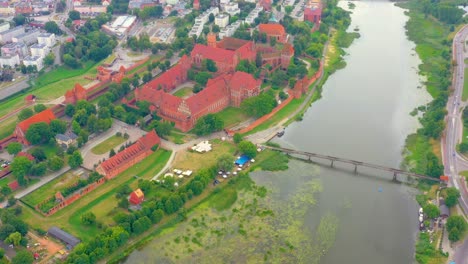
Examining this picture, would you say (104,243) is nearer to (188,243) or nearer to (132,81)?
(188,243)

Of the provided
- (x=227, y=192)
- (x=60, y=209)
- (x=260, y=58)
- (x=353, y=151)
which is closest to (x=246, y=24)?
(x=260, y=58)

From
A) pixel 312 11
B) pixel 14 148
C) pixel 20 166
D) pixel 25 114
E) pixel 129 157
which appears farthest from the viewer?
pixel 312 11

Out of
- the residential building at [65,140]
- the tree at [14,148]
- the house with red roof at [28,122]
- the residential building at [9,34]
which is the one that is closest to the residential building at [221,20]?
the residential building at [9,34]

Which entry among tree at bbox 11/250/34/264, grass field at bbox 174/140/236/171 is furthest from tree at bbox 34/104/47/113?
tree at bbox 11/250/34/264

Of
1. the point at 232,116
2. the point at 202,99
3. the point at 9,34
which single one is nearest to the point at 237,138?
the point at 232,116

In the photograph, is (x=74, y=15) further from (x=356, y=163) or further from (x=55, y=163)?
(x=356, y=163)

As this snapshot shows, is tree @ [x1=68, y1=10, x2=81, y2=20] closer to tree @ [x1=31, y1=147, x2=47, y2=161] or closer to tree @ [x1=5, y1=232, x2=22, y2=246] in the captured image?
tree @ [x1=31, y1=147, x2=47, y2=161]
